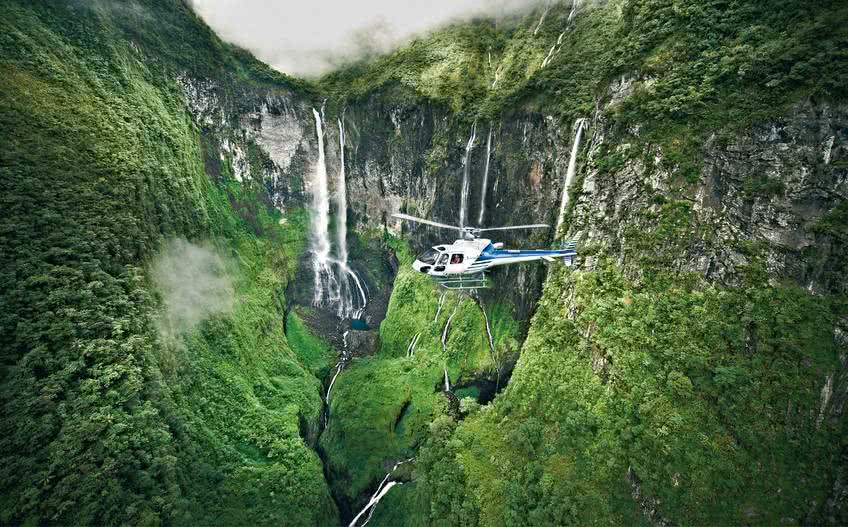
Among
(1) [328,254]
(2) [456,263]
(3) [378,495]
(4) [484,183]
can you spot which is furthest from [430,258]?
(1) [328,254]

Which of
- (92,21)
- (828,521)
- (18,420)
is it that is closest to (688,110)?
(828,521)

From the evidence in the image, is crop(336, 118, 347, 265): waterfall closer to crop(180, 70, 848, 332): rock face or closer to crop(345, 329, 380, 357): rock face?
crop(180, 70, 848, 332): rock face

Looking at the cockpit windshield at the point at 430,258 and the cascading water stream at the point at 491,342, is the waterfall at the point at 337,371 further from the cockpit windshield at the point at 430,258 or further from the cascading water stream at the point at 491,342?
the cockpit windshield at the point at 430,258

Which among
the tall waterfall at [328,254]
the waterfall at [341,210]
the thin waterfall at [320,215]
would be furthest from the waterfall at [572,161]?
the thin waterfall at [320,215]

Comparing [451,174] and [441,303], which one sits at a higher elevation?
[451,174]

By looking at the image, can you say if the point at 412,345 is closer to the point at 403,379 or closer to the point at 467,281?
the point at 403,379

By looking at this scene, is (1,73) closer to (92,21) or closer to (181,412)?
(92,21)
